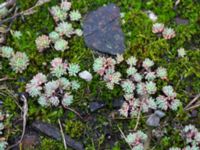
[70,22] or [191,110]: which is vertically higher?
[70,22]

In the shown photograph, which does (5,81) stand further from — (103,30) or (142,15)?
(142,15)

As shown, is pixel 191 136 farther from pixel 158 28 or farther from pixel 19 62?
pixel 19 62

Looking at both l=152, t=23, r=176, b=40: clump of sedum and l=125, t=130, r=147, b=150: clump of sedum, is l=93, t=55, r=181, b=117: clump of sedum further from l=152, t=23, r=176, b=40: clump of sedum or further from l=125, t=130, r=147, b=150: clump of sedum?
l=152, t=23, r=176, b=40: clump of sedum

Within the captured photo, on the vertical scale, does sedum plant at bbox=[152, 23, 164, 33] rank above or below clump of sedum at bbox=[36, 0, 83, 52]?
below

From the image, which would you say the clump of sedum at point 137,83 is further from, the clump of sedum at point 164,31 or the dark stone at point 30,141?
the dark stone at point 30,141

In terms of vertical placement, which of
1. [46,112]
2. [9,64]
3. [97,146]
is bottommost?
[97,146]

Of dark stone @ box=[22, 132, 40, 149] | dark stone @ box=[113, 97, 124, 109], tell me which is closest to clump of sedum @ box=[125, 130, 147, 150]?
dark stone @ box=[113, 97, 124, 109]

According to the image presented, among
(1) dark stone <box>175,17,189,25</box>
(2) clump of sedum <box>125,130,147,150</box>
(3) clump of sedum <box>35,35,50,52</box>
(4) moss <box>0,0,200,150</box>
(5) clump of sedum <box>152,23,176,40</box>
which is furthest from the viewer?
(1) dark stone <box>175,17,189,25</box>

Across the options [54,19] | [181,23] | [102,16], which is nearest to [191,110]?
[181,23]
